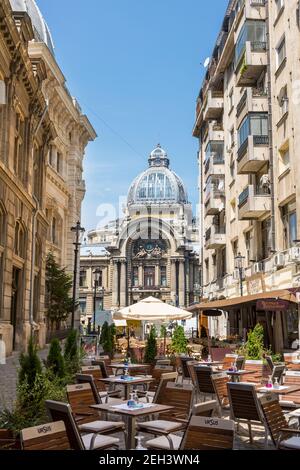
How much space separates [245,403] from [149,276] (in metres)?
91.5

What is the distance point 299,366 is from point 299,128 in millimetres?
9805

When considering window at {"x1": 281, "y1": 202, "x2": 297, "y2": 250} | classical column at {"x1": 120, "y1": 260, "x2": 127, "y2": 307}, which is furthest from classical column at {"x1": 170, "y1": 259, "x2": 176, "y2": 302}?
window at {"x1": 281, "y1": 202, "x2": 297, "y2": 250}

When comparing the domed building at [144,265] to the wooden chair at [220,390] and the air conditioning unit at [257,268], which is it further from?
the wooden chair at [220,390]

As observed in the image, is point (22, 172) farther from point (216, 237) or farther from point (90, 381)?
point (90, 381)

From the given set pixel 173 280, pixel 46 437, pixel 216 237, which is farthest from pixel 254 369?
pixel 173 280

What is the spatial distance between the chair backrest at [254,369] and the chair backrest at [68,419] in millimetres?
7313

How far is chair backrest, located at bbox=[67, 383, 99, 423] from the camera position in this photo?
28.8 ft

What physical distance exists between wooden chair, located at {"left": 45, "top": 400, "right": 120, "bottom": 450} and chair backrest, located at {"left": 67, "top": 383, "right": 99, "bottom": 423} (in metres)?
1.37

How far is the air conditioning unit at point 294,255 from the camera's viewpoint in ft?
65.6

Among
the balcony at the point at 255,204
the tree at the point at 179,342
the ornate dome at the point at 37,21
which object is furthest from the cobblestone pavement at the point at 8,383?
the ornate dome at the point at 37,21

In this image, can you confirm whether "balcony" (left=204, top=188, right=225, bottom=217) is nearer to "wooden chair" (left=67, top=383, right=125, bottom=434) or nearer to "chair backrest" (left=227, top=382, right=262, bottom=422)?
"chair backrest" (left=227, top=382, right=262, bottom=422)

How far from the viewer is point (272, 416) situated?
794 centimetres
